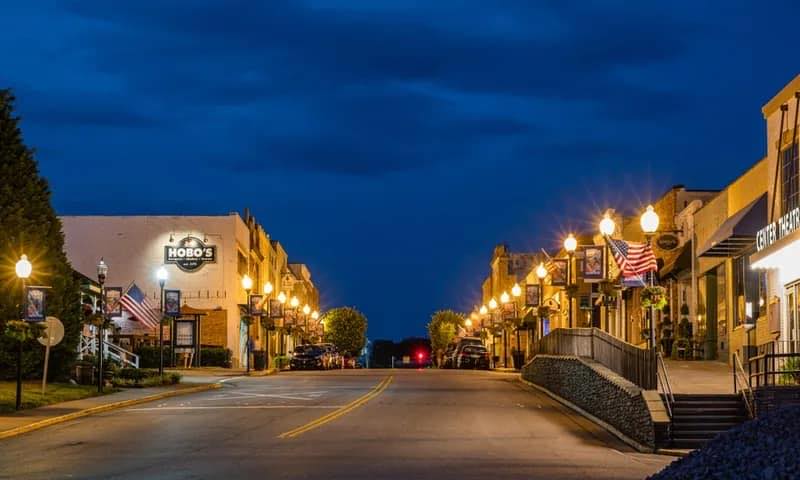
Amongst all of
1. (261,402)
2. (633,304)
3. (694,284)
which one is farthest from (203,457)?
(633,304)

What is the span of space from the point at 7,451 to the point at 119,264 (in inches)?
2216

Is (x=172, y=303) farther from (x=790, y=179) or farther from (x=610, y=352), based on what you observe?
(x=790, y=179)

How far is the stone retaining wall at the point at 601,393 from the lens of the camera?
25266mm

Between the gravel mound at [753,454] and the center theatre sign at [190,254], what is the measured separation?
210 ft

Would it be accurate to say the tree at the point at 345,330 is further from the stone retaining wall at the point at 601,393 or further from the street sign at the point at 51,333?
the street sign at the point at 51,333

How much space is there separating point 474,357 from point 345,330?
2689 inches

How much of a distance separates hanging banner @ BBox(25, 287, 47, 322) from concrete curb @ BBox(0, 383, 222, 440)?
8.73ft

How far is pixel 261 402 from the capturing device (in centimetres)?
3538

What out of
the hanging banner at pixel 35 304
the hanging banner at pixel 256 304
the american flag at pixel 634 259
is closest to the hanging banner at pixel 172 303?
the hanging banner at pixel 256 304

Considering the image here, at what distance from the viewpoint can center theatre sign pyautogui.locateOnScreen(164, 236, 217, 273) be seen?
76938mm

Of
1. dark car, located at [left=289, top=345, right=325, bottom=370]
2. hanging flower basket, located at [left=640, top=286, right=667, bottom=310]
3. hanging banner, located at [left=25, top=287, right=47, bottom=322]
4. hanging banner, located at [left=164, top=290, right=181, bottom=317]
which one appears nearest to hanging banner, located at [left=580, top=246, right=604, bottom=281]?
hanging flower basket, located at [left=640, top=286, right=667, bottom=310]

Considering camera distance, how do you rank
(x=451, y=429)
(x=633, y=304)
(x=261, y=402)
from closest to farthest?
(x=451, y=429) → (x=261, y=402) → (x=633, y=304)

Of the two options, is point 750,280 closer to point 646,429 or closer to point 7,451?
point 646,429

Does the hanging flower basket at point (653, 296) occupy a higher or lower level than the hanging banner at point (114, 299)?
lower
